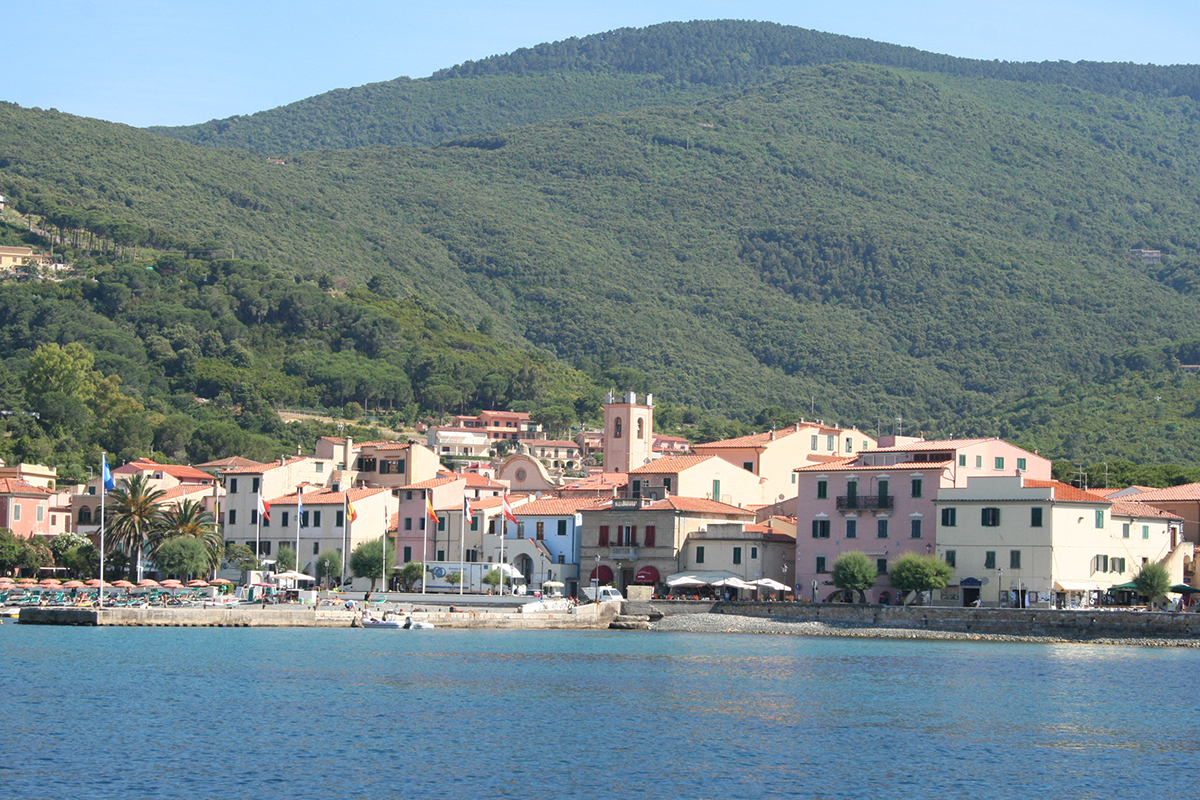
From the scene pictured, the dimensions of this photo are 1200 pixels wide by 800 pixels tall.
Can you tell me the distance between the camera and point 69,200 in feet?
648

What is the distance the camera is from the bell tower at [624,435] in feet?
333

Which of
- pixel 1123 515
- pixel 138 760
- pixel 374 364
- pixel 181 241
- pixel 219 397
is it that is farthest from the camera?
pixel 181 241

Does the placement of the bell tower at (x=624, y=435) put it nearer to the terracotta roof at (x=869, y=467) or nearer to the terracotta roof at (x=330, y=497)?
the terracotta roof at (x=330, y=497)

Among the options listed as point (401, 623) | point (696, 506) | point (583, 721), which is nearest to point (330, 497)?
point (401, 623)

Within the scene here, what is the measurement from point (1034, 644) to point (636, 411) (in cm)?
4032

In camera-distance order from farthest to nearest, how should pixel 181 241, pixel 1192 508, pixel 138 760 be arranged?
1. pixel 181 241
2. pixel 1192 508
3. pixel 138 760

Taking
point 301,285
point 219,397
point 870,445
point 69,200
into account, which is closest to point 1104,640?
point 870,445

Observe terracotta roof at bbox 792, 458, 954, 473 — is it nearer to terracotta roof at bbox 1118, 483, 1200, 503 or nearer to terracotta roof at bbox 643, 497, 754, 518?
terracotta roof at bbox 643, 497, 754, 518

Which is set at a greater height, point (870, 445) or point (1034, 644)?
point (870, 445)

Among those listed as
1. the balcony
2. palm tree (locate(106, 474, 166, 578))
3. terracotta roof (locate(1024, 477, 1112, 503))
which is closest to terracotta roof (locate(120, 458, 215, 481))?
palm tree (locate(106, 474, 166, 578))

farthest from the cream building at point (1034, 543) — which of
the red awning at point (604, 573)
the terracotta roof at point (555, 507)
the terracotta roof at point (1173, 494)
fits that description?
the terracotta roof at point (555, 507)

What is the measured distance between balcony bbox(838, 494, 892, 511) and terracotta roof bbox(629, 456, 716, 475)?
10.4 metres

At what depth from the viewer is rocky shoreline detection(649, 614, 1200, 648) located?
211 feet

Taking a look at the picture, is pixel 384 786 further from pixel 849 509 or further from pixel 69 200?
pixel 69 200
